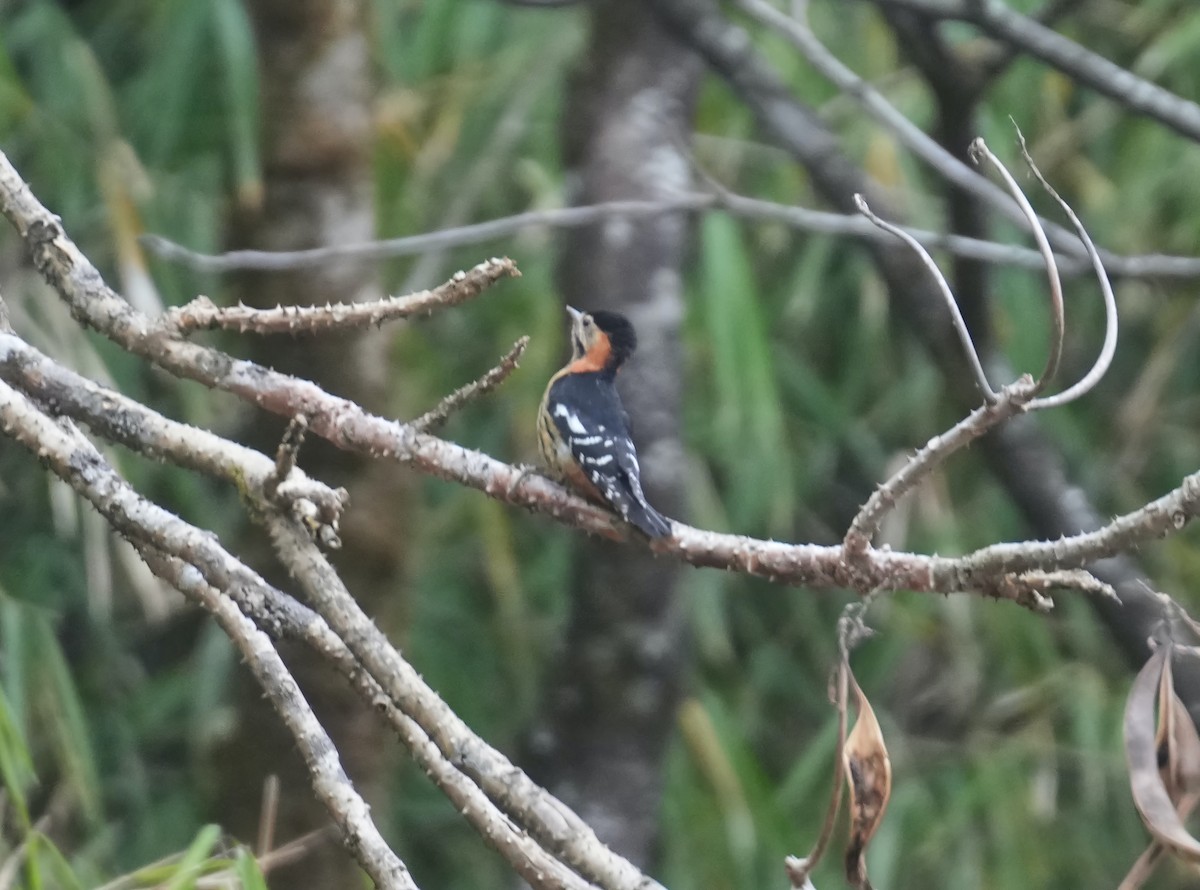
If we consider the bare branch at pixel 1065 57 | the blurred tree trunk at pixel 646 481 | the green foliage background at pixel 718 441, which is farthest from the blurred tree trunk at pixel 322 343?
the bare branch at pixel 1065 57

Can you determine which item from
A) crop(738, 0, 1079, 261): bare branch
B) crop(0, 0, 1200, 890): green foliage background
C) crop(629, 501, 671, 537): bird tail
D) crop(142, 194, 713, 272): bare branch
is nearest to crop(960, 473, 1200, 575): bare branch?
crop(629, 501, 671, 537): bird tail

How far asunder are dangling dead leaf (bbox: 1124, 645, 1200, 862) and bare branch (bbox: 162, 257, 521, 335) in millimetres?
546

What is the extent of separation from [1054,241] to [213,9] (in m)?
1.56

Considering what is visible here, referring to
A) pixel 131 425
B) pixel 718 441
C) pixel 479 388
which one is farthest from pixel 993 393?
pixel 718 441

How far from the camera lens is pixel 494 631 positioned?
3.21 metres

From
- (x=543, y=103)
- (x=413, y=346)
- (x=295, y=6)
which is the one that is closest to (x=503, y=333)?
(x=413, y=346)

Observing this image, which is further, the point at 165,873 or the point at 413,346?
the point at 413,346

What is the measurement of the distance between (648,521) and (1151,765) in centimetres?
58

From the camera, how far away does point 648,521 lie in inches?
54.2

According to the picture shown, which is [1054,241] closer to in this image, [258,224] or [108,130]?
[258,224]

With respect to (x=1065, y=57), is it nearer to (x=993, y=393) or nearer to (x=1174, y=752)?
(x=993, y=393)

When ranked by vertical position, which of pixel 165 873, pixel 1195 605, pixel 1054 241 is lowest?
→ pixel 165 873

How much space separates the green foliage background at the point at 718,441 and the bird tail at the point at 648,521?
1163 mm

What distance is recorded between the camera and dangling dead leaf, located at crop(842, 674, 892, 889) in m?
0.91
